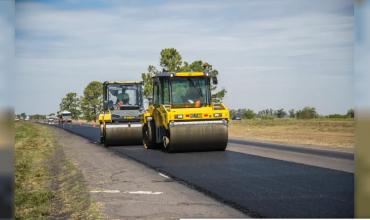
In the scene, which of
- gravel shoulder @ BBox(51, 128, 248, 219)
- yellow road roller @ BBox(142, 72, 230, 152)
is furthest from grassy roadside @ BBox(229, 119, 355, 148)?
gravel shoulder @ BBox(51, 128, 248, 219)

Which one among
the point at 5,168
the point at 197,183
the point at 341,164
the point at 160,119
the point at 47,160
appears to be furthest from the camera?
the point at 160,119

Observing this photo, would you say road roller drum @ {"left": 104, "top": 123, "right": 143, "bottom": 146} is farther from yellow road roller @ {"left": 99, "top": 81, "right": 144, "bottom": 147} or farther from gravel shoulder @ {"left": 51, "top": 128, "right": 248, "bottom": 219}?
gravel shoulder @ {"left": 51, "top": 128, "right": 248, "bottom": 219}

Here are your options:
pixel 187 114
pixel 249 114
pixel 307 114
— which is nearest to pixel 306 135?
pixel 187 114

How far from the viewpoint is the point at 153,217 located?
715cm

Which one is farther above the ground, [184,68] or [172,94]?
[184,68]

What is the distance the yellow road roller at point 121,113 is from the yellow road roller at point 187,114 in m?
3.49

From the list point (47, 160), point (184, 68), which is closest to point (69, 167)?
point (47, 160)

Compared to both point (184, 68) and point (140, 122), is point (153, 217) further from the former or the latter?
point (184, 68)

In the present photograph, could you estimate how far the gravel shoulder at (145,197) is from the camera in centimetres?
739

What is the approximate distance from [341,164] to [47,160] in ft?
32.3

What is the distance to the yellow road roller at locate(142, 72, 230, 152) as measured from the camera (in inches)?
695

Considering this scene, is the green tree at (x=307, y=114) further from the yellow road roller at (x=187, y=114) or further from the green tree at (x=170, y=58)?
the yellow road roller at (x=187, y=114)

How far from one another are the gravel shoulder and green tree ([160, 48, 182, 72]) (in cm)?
3510

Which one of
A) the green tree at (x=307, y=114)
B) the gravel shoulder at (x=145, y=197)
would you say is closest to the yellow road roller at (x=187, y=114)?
the gravel shoulder at (x=145, y=197)
